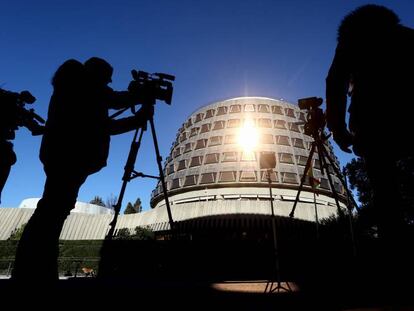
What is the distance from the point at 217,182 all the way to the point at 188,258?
26137mm

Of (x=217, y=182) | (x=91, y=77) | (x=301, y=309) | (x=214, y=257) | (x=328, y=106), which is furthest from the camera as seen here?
(x=217, y=182)

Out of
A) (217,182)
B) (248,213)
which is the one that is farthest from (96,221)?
(248,213)

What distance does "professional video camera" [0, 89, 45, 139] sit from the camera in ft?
12.1

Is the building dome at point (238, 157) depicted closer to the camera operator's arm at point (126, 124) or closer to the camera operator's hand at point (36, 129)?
the camera operator's arm at point (126, 124)

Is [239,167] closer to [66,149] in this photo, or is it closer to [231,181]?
[231,181]

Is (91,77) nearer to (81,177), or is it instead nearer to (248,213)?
(81,177)

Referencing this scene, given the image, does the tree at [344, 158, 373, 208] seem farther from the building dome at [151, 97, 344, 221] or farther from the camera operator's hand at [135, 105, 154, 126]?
the camera operator's hand at [135, 105, 154, 126]

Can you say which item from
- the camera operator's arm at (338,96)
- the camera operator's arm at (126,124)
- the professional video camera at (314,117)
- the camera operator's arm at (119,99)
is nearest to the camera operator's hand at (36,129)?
the camera operator's arm at (119,99)

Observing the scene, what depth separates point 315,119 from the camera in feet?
17.6

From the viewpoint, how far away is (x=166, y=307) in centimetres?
183

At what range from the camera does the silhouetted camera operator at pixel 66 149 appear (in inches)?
90.0

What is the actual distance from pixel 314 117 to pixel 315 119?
5cm

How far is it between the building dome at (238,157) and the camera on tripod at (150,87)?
24.0 meters

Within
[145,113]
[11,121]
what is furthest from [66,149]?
[11,121]
